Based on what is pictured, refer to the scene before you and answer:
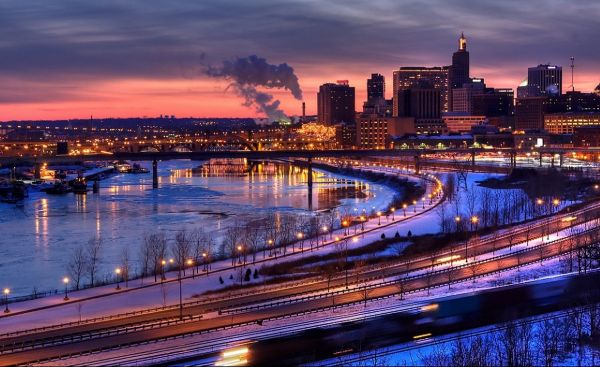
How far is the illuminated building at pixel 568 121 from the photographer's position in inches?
3875

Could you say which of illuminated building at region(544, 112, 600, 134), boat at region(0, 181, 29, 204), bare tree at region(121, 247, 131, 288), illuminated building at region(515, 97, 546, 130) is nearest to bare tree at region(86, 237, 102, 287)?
bare tree at region(121, 247, 131, 288)

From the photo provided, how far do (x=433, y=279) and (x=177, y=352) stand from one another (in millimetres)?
7230

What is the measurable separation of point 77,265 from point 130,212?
551 inches

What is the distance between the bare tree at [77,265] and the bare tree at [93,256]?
140mm

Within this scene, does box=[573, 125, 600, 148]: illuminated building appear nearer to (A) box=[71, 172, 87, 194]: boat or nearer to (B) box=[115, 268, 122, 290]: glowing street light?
(A) box=[71, 172, 87, 194]: boat

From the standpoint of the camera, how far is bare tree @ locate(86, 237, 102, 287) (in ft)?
61.8

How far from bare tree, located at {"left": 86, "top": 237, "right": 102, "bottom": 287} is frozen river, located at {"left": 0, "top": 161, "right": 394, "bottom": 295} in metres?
0.20

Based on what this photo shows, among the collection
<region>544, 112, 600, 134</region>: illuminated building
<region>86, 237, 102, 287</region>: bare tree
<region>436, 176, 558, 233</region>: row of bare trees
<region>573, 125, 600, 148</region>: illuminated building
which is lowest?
<region>86, 237, 102, 287</region>: bare tree

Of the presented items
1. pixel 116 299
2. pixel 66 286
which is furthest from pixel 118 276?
pixel 116 299

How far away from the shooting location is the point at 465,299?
1358 cm

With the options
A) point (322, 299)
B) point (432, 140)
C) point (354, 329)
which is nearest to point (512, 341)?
point (354, 329)

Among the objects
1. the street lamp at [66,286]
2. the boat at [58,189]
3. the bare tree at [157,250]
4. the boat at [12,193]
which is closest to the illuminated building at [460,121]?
the boat at [58,189]

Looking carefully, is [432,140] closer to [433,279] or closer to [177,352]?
[433,279]

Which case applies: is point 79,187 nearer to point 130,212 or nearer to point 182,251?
point 130,212
